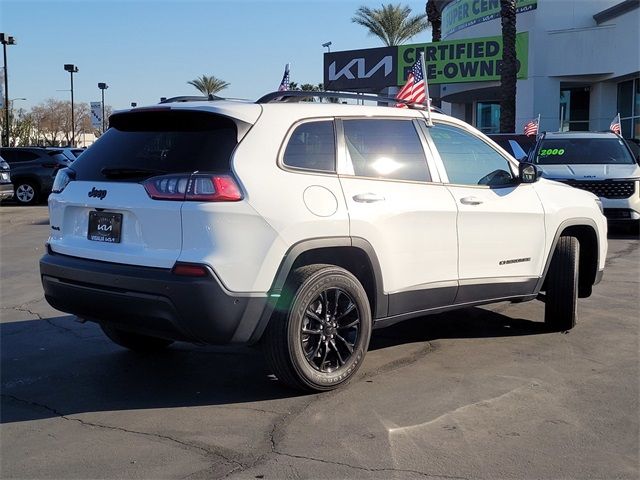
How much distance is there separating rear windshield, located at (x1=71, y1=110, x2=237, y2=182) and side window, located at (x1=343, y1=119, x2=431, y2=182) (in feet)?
3.13

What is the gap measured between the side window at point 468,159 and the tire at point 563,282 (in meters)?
0.85

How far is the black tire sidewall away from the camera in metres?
4.30

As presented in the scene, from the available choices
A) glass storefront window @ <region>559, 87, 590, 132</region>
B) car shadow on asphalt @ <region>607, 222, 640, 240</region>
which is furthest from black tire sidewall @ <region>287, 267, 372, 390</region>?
glass storefront window @ <region>559, 87, 590, 132</region>

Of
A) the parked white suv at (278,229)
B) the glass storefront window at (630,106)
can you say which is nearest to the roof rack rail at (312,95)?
the parked white suv at (278,229)

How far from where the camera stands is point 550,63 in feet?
94.9

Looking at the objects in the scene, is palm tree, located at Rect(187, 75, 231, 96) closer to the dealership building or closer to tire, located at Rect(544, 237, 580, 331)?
the dealership building

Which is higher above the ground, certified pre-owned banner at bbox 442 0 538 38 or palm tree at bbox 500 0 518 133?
certified pre-owned banner at bbox 442 0 538 38

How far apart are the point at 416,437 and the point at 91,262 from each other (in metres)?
2.25

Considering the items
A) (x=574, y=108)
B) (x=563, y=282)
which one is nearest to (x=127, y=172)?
(x=563, y=282)

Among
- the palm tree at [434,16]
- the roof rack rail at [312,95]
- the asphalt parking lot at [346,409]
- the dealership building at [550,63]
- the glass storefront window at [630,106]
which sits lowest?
the asphalt parking lot at [346,409]

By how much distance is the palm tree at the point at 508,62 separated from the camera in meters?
23.1

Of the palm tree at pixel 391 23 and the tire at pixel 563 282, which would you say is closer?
the tire at pixel 563 282

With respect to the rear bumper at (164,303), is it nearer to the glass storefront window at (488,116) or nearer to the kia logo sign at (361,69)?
the kia logo sign at (361,69)

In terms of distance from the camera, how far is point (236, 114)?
4.29 meters
